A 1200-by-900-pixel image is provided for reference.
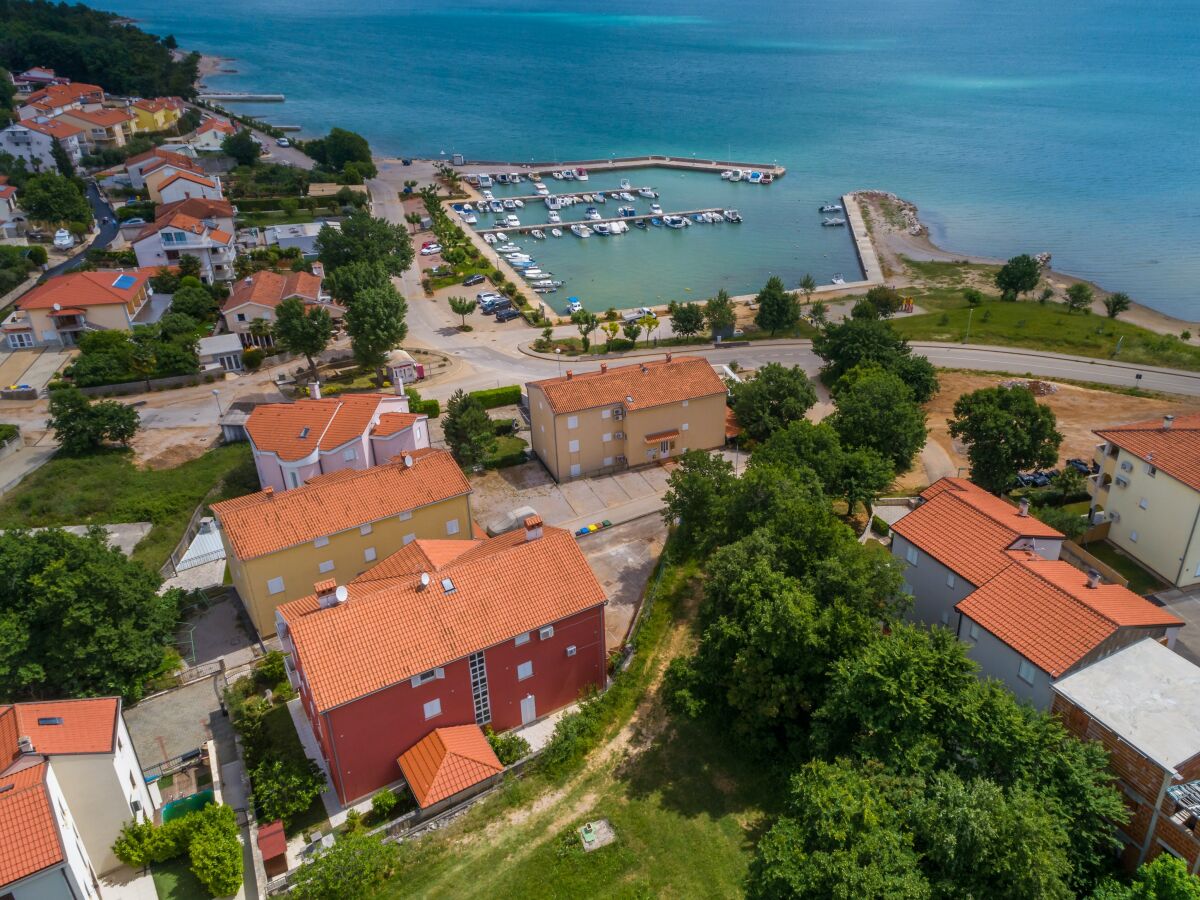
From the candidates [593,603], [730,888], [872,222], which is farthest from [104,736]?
[872,222]

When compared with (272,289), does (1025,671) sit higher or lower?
lower

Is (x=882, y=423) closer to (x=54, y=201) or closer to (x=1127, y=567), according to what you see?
(x=1127, y=567)

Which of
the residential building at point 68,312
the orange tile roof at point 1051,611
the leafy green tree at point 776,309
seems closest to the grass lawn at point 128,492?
the residential building at point 68,312

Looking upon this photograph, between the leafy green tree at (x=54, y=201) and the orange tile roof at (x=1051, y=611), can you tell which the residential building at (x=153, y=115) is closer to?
the leafy green tree at (x=54, y=201)

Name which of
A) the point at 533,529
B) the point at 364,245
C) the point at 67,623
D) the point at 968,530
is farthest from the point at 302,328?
the point at 968,530

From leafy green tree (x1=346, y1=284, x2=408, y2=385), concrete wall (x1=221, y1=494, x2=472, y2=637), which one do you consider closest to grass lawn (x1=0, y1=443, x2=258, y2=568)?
concrete wall (x1=221, y1=494, x2=472, y2=637)

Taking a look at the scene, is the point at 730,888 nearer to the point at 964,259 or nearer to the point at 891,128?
the point at 964,259

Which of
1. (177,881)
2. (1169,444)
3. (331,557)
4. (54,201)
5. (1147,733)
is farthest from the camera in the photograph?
(54,201)
